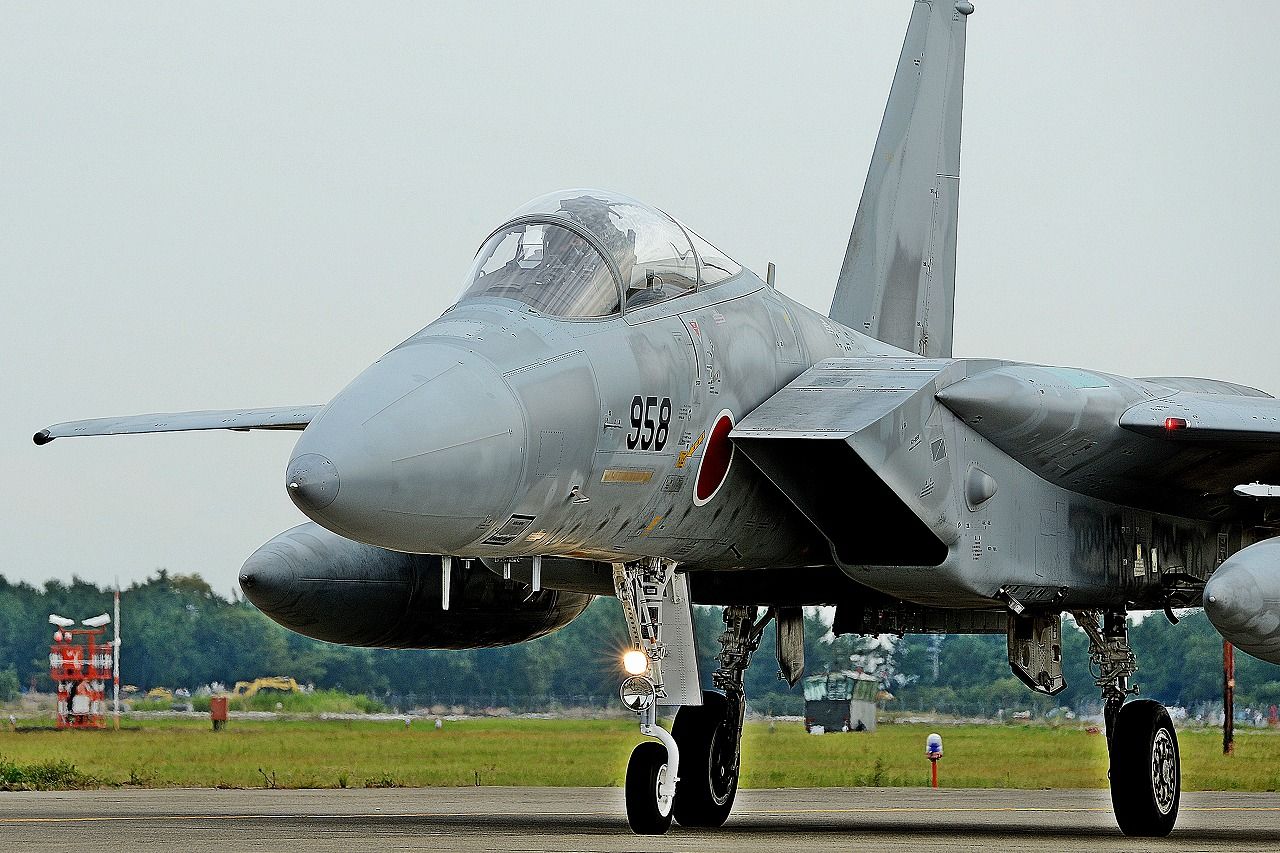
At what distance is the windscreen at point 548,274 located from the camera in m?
8.02

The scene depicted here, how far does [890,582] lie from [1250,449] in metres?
2.16

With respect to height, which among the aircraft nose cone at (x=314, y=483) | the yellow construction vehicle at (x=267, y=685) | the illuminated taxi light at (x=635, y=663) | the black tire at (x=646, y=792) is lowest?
the yellow construction vehicle at (x=267, y=685)

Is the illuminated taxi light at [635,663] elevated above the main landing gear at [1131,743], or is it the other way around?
the illuminated taxi light at [635,663]

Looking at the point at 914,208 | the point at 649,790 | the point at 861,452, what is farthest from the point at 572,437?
the point at 914,208

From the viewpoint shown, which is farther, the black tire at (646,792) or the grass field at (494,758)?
the grass field at (494,758)

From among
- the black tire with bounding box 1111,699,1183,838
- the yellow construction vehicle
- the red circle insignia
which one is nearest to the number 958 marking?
the red circle insignia

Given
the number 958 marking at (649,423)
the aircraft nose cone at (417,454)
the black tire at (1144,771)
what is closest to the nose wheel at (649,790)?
the number 958 marking at (649,423)

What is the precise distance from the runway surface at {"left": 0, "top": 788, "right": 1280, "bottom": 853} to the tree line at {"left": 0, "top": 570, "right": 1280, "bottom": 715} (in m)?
11.2

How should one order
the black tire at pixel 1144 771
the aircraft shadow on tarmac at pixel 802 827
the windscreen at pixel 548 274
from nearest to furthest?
the windscreen at pixel 548 274
the aircraft shadow on tarmac at pixel 802 827
the black tire at pixel 1144 771

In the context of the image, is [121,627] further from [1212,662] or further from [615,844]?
[615,844]

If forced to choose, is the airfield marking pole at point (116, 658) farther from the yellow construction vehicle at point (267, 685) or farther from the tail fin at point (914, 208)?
the tail fin at point (914, 208)

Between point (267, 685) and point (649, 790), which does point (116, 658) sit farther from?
point (649, 790)

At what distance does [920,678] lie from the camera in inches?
1394

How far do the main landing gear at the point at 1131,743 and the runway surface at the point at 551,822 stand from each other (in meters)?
0.19
